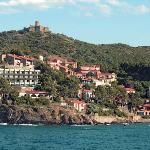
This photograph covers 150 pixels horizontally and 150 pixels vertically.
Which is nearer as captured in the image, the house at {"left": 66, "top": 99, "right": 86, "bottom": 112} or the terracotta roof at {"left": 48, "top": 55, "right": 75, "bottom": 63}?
the house at {"left": 66, "top": 99, "right": 86, "bottom": 112}

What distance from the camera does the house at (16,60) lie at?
119 metres

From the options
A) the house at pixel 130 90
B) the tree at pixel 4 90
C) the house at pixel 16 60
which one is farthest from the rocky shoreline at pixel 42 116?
the house at pixel 16 60

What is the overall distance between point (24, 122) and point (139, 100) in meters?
27.0

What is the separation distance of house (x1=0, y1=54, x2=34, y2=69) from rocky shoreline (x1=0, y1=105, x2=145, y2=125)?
20.6 meters

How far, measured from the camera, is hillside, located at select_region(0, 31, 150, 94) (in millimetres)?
134125

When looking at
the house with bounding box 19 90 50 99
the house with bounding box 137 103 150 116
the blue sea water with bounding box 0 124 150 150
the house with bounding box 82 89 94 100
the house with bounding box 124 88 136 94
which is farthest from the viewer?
the house with bounding box 124 88 136 94

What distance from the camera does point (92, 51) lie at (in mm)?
154875

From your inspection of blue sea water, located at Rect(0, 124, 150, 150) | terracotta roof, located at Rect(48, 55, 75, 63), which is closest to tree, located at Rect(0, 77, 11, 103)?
blue sea water, located at Rect(0, 124, 150, 150)

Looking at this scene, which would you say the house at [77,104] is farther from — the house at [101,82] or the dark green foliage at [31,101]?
the house at [101,82]

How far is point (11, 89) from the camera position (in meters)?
102

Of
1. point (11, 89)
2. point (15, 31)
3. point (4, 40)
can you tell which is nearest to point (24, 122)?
point (11, 89)

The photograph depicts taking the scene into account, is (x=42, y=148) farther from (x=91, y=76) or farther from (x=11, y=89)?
(x=91, y=76)

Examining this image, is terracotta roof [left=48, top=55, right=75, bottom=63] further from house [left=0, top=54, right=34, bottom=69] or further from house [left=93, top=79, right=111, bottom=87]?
house [left=93, top=79, right=111, bottom=87]

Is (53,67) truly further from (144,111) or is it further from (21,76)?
(144,111)
